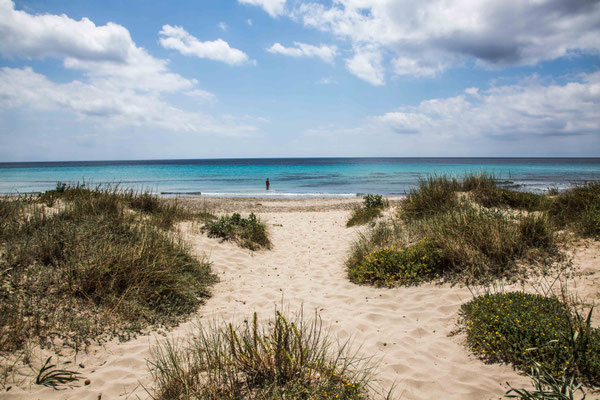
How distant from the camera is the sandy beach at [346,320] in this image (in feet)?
10.5

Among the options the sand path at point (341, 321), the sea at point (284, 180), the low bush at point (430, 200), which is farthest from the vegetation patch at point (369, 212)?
the sand path at point (341, 321)

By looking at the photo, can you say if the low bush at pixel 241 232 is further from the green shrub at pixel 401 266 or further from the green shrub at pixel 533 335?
the green shrub at pixel 533 335

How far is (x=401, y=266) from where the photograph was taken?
20.9 feet

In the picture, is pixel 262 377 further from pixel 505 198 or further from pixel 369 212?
pixel 505 198

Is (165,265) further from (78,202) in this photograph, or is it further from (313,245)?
(313,245)

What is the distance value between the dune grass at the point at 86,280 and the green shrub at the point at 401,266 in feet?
11.0

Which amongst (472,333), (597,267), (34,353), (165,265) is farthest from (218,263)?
(597,267)

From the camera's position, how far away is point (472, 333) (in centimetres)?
396

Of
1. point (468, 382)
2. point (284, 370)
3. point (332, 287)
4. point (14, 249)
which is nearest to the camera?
point (284, 370)

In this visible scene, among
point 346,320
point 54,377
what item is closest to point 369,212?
point 346,320

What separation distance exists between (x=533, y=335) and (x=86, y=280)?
242 inches

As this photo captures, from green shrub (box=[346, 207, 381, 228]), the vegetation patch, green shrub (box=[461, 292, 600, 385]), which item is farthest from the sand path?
the vegetation patch

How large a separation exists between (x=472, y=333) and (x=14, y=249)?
23.4 feet

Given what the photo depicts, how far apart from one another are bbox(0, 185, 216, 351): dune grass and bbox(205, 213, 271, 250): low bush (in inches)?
94.2
